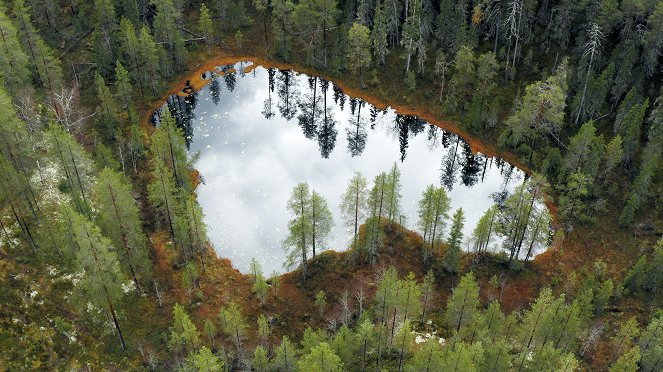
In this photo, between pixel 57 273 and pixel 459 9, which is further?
pixel 459 9

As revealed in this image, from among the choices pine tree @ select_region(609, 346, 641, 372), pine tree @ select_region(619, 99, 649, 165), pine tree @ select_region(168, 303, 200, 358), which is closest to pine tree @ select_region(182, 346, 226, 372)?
pine tree @ select_region(168, 303, 200, 358)

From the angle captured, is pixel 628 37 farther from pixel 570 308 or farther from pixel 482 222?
pixel 570 308

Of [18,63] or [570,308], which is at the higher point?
[18,63]

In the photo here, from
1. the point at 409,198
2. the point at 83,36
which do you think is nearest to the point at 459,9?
the point at 409,198

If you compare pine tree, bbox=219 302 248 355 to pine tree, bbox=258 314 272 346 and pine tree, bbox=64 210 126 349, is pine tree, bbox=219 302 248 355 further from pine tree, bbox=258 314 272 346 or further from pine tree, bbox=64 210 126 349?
pine tree, bbox=64 210 126 349

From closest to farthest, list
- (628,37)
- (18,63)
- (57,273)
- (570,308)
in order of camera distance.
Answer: (570,308), (57,273), (18,63), (628,37)

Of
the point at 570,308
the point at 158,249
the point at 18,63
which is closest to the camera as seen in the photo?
the point at 570,308

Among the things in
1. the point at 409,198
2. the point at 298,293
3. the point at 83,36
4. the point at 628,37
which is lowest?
the point at 298,293

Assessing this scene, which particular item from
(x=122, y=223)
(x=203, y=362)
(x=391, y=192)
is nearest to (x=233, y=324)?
(x=203, y=362)
